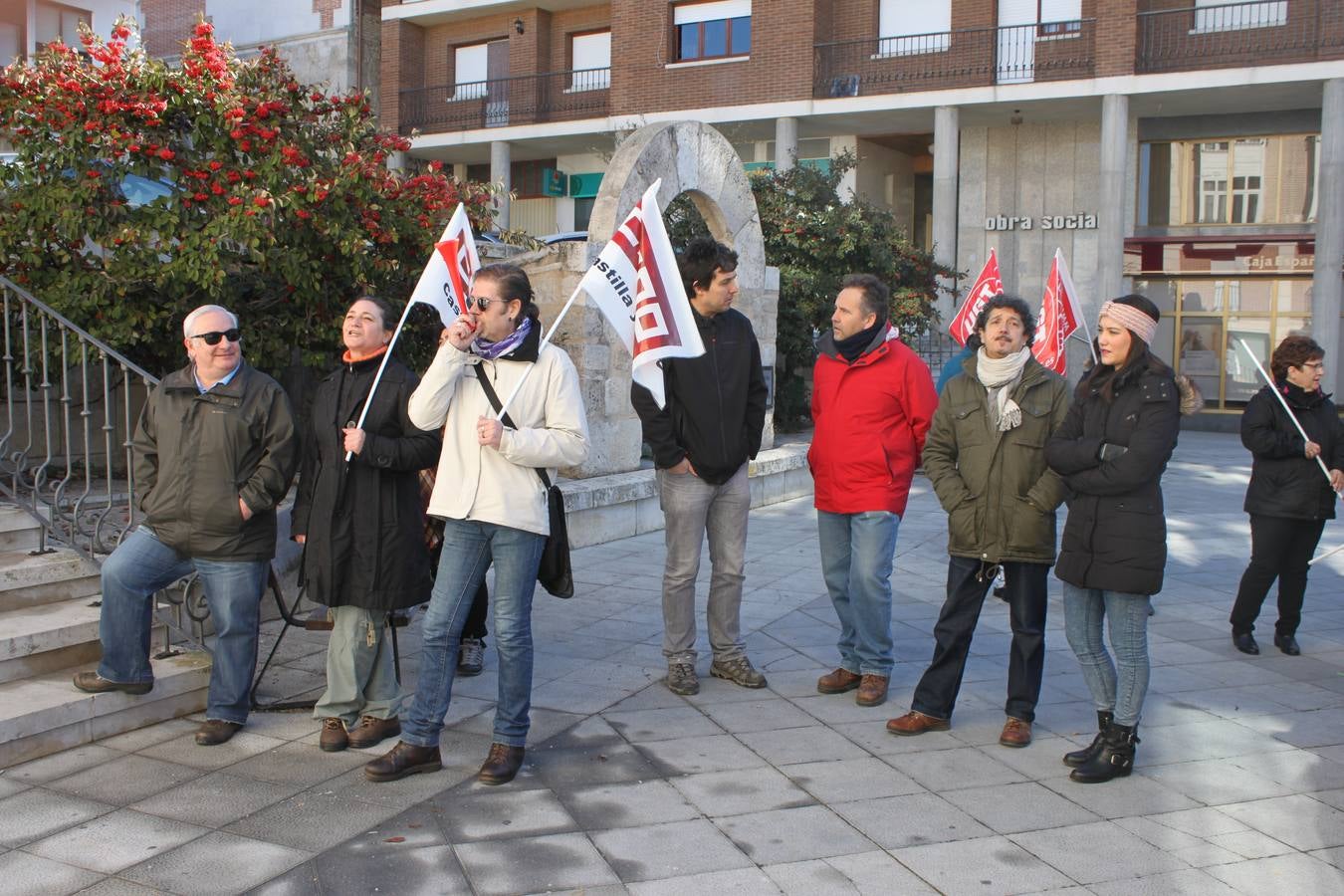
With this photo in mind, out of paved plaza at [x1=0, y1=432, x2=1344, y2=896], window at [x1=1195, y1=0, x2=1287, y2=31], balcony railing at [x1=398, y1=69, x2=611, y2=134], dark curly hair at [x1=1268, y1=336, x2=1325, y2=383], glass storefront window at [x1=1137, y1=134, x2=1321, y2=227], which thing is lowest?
paved plaza at [x1=0, y1=432, x2=1344, y2=896]

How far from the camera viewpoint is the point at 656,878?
11.7 feet

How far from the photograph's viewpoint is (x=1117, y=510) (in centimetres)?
437

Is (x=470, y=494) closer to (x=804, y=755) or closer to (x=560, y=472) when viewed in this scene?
(x=804, y=755)

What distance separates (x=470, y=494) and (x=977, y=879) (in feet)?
6.71

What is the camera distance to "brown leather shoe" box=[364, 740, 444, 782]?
14.0 feet

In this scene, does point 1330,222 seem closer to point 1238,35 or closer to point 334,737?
point 1238,35

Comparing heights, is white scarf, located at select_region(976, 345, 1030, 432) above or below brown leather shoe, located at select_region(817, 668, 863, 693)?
above

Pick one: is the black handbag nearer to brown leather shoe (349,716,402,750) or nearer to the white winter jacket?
the white winter jacket

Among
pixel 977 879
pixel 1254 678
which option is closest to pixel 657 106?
Result: pixel 1254 678

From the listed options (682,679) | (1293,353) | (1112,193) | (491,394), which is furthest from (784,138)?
(491,394)

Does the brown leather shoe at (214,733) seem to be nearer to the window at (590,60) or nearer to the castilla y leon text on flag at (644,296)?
the castilla y leon text on flag at (644,296)

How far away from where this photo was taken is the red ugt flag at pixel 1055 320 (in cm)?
833

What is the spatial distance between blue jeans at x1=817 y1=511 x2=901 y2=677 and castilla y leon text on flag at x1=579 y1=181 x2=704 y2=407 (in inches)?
39.4

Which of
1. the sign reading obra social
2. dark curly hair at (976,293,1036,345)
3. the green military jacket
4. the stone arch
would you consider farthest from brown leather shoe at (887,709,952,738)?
the sign reading obra social
